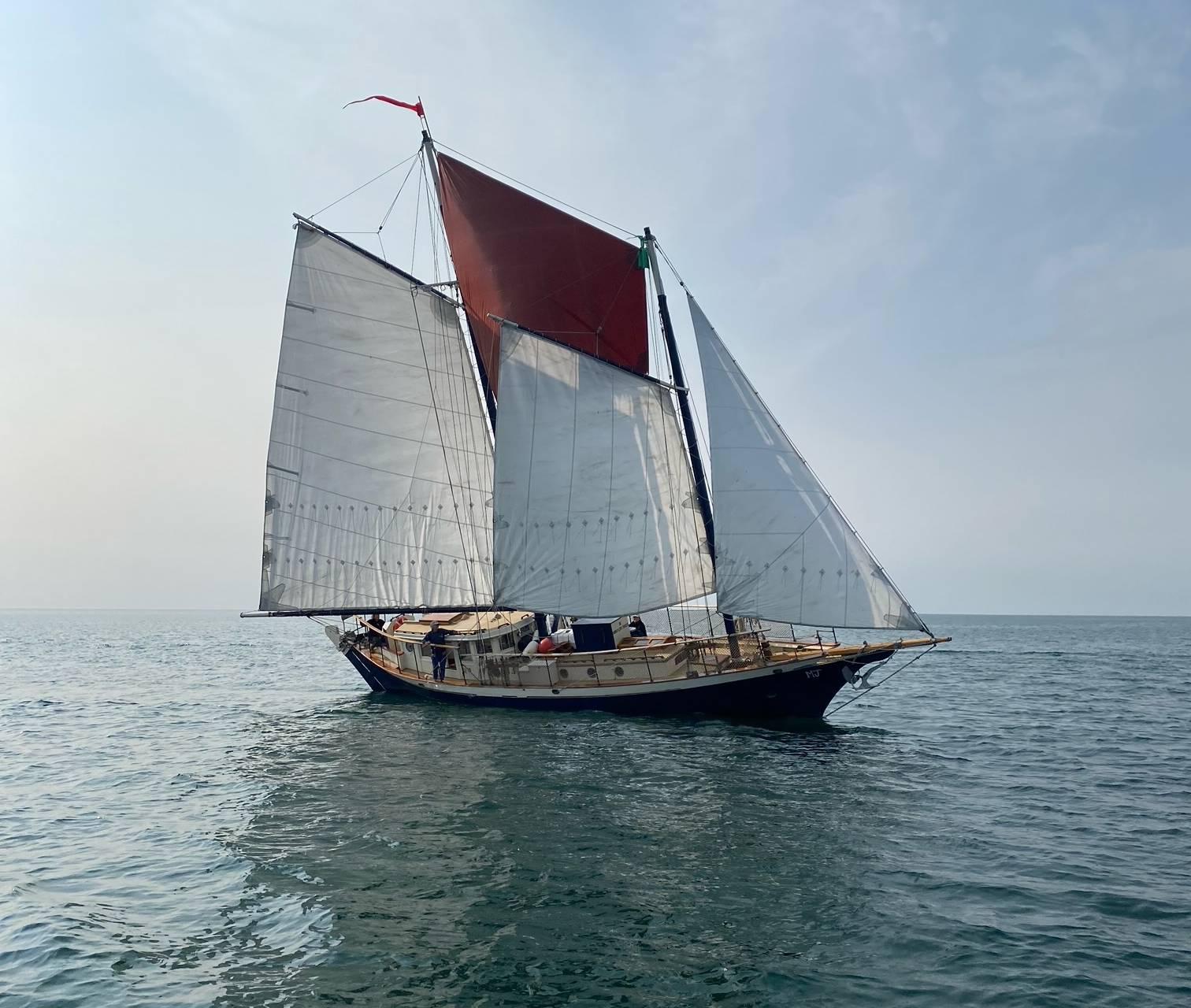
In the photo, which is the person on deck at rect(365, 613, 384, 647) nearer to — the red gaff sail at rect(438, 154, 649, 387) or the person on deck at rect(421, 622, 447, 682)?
the person on deck at rect(421, 622, 447, 682)

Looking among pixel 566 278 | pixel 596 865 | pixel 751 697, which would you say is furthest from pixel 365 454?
pixel 596 865

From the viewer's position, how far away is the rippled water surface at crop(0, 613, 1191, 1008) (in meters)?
11.1

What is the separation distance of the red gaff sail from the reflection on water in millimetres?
20007

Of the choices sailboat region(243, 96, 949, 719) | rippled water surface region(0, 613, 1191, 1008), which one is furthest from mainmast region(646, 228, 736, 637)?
rippled water surface region(0, 613, 1191, 1008)

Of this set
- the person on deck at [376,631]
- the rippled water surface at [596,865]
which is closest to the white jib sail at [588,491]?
the rippled water surface at [596,865]

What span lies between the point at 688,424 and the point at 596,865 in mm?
22945

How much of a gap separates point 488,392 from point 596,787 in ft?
81.6

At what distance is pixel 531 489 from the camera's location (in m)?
35.8

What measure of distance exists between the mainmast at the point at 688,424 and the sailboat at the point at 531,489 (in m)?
0.09

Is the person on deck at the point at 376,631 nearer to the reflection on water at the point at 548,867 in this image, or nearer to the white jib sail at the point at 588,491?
the white jib sail at the point at 588,491

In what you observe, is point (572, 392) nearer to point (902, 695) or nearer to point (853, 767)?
point (853, 767)

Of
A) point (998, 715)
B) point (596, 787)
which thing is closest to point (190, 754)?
point (596, 787)

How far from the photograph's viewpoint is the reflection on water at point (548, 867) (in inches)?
442

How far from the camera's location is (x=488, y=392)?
41781 millimetres
